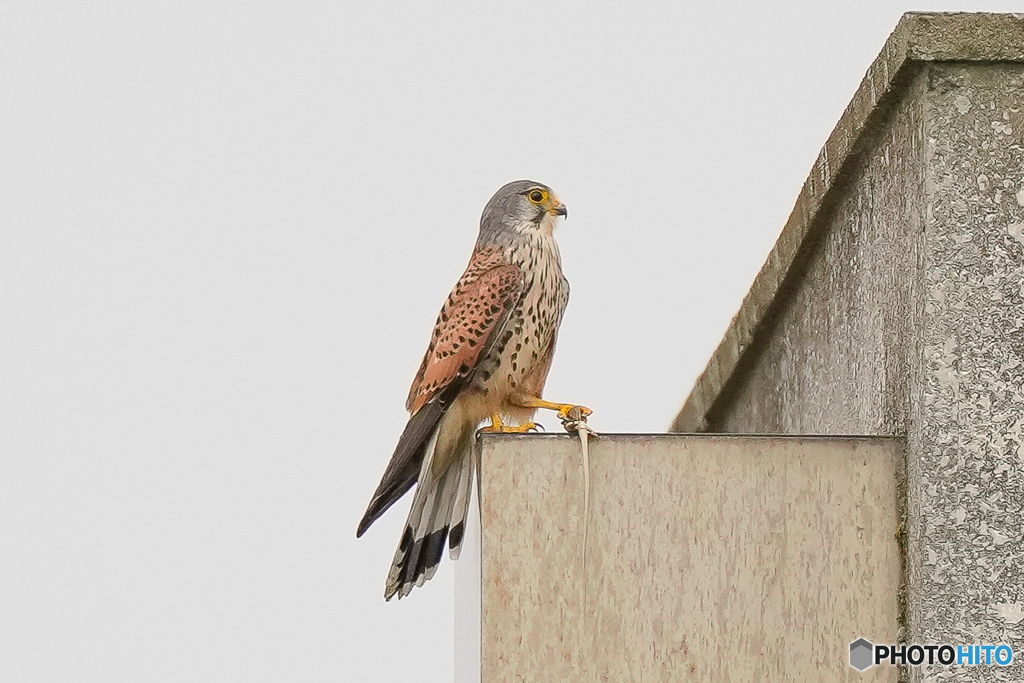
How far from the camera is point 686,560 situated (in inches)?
108

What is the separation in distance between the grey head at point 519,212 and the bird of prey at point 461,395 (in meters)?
0.13

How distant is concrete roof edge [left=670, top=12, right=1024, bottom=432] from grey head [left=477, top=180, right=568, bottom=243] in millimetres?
545

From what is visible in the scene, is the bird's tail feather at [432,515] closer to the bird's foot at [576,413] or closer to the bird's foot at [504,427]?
the bird's foot at [504,427]

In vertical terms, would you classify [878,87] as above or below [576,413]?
above

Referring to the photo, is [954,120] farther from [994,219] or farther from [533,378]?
[533,378]

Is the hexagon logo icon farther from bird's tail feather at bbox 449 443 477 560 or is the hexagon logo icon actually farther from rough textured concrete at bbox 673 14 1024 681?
bird's tail feather at bbox 449 443 477 560

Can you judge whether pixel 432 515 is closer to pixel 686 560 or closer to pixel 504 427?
pixel 504 427

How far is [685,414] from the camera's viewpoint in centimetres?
495

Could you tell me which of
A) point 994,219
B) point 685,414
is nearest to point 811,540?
point 994,219

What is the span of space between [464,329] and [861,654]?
3.32 feet

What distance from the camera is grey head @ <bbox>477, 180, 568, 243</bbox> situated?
340cm
